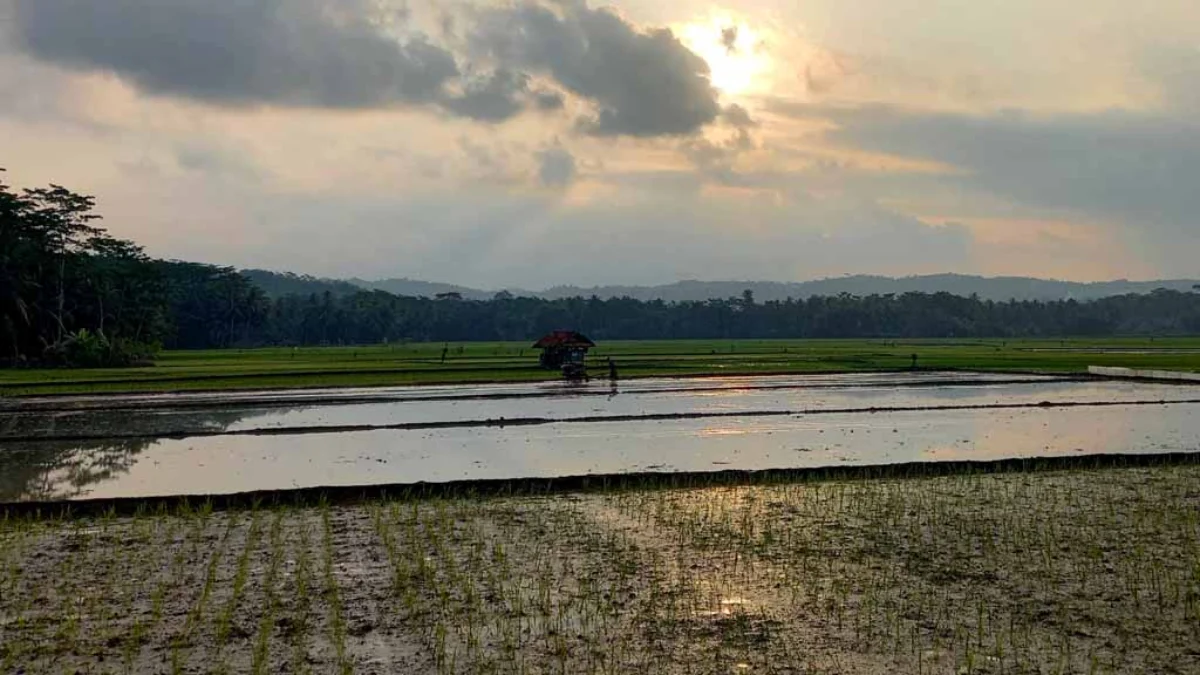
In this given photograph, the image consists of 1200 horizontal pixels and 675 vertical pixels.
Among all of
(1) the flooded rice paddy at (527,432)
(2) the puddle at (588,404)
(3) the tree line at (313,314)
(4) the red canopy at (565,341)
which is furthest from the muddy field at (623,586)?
(3) the tree line at (313,314)

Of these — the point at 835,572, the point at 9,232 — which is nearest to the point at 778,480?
the point at 835,572

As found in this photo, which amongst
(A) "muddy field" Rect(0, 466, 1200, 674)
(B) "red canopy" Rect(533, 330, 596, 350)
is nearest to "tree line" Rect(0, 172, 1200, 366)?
(B) "red canopy" Rect(533, 330, 596, 350)

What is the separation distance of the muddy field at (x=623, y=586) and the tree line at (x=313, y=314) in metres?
47.2

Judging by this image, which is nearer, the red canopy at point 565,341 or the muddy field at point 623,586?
the muddy field at point 623,586

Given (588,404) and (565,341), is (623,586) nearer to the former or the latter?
(588,404)

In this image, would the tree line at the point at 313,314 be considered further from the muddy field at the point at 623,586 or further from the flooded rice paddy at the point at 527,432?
the muddy field at the point at 623,586

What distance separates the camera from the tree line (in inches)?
2195

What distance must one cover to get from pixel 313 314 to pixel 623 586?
109221mm

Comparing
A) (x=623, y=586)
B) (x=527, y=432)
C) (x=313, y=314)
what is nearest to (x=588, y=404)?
(x=527, y=432)

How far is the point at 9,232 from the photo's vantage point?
5528 cm

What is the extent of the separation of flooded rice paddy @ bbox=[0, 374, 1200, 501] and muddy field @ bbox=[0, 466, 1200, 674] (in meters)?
3.74

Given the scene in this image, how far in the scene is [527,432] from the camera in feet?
76.1

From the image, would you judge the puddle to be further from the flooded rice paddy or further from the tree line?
the tree line

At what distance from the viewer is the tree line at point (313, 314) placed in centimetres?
5575
